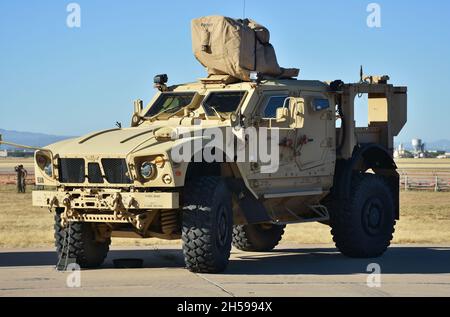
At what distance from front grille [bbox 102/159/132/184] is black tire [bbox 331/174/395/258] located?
388cm

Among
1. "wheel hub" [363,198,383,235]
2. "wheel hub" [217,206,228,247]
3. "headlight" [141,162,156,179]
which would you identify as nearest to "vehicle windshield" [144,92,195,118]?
"wheel hub" [217,206,228,247]

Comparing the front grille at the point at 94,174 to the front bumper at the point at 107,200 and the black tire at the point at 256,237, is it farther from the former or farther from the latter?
the black tire at the point at 256,237

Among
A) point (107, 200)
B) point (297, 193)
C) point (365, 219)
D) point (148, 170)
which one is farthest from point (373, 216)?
point (107, 200)

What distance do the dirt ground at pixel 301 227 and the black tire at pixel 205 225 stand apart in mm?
5216

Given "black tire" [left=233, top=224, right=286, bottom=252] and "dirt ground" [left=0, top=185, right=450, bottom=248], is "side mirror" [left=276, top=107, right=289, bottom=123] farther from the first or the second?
"dirt ground" [left=0, top=185, right=450, bottom=248]

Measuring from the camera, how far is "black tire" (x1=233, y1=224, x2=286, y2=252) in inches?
627

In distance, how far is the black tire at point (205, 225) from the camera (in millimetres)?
11891

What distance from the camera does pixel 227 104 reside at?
44.8ft

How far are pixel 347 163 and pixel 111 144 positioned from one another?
4006mm

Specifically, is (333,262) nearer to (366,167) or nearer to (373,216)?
(373,216)

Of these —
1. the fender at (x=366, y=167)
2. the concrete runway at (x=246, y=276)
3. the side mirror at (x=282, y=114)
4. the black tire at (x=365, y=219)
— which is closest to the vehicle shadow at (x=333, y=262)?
the concrete runway at (x=246, y=276)

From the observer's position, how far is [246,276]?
12.3 meters

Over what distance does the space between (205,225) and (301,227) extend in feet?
33.4
